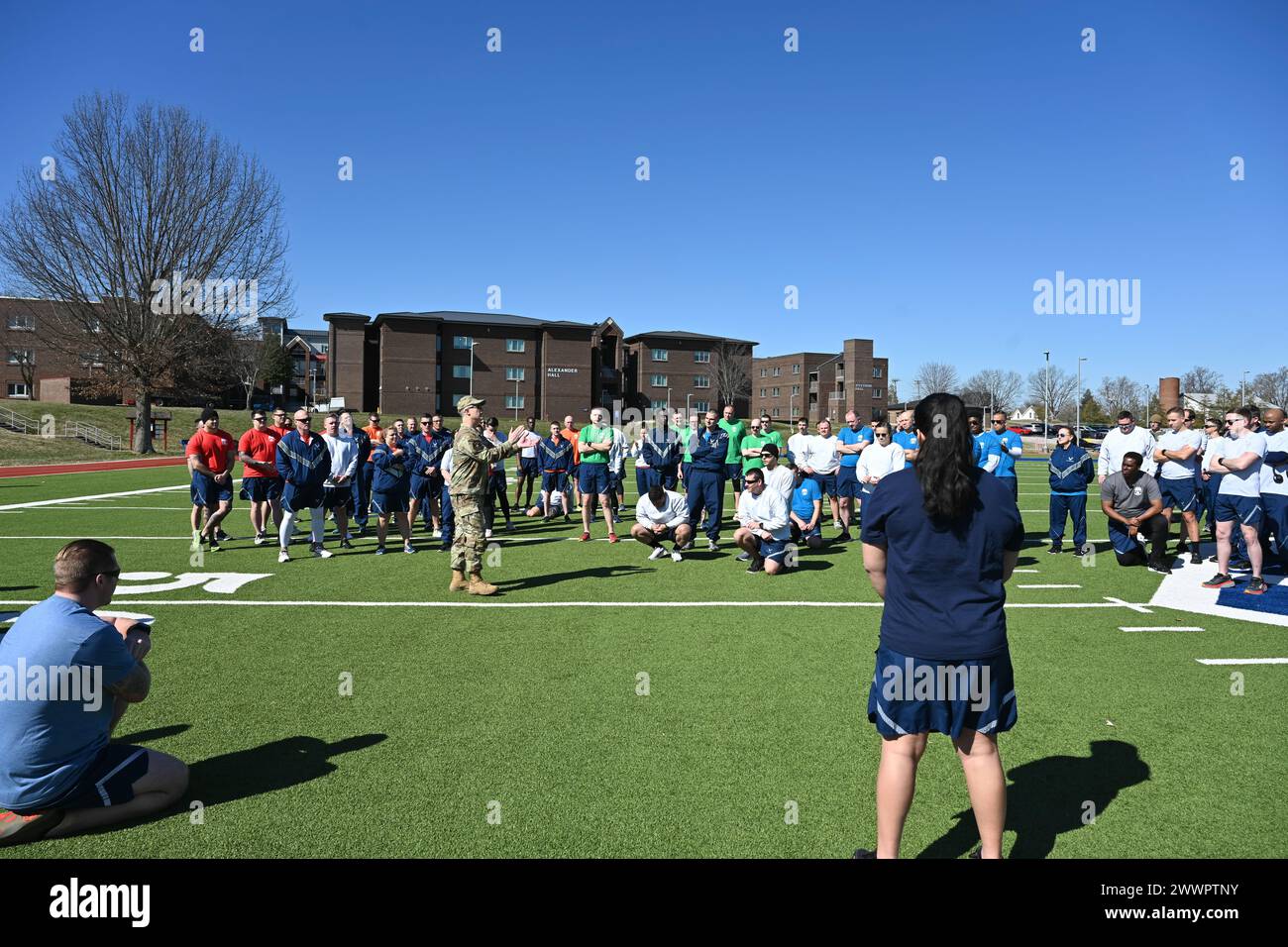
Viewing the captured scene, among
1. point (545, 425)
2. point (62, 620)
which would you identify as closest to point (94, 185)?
point (545, 425)

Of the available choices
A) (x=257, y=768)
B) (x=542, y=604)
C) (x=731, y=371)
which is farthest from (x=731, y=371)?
(x=257, y=768)

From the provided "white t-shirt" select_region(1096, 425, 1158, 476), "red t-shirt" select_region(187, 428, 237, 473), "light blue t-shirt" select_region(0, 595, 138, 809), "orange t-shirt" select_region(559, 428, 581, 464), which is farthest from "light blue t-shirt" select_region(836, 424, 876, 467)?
"light blue t-shirt" select_region(0, 595, 138, 809)

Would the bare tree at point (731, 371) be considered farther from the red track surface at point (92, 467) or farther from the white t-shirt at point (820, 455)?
the white t-shirt at point (820, 455)

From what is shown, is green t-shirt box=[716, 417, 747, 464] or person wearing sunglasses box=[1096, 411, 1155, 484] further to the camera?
green t-shirt box=[716, 417, 747, 464]

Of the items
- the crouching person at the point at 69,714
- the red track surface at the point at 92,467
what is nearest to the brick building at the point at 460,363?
the red track surface at the point at 92,467

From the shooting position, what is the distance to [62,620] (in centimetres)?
330

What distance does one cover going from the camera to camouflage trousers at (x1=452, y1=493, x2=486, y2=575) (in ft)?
27.9

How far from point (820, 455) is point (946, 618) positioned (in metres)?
10.8

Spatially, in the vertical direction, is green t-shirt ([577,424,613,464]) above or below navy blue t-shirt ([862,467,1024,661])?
above

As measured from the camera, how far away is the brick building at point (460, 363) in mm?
66188

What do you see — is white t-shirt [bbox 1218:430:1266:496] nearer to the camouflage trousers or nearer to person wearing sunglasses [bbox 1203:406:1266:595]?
person wearing sunglasses [bbox 1203:406:1266:595]

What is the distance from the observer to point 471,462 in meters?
8.47

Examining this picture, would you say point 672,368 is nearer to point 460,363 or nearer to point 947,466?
point 460,363

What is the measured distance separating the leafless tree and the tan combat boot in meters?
75.3
